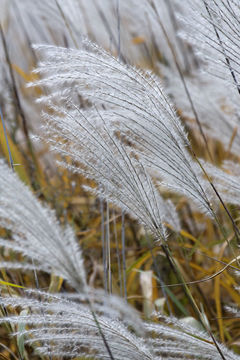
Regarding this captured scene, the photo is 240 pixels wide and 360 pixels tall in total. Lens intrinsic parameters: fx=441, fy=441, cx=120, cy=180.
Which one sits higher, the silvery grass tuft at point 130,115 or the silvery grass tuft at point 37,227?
the silvery grass tuft at point 130,115

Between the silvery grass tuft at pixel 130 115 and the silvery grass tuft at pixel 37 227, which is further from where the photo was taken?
the silvery grass tuft at pixel 130 115

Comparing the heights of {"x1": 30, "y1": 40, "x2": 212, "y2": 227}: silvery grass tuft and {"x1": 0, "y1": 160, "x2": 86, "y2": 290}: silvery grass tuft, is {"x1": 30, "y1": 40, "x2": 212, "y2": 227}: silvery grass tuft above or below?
above

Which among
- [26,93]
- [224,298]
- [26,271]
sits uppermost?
[26,93]

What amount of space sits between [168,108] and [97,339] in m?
0.51

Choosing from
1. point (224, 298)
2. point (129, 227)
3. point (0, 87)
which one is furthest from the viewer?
point (0, 87)

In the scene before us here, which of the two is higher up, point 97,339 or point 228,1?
point 228,1

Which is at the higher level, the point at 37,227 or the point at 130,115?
the point at 130,115

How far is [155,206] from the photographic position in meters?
0.97

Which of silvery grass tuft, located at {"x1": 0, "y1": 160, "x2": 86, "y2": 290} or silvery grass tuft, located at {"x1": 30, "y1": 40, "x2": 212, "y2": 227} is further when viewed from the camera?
silvery grass tuft, located at {"x1": 30, "y1": 40, "x2": 212, "y2": 227}

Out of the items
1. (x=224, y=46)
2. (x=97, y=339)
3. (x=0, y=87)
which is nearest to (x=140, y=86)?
(x=224, y=46)

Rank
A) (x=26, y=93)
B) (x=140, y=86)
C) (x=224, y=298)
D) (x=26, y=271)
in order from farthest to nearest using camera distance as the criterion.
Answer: (x=26, y=93) → (x=224, y=298) → (x=26, y=271) → (x=140, y=86)

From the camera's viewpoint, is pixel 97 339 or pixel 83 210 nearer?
pixel 97 339

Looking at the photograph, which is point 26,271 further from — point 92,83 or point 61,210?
point 92,83

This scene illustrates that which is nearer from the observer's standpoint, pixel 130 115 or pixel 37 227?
pixel 37 227
